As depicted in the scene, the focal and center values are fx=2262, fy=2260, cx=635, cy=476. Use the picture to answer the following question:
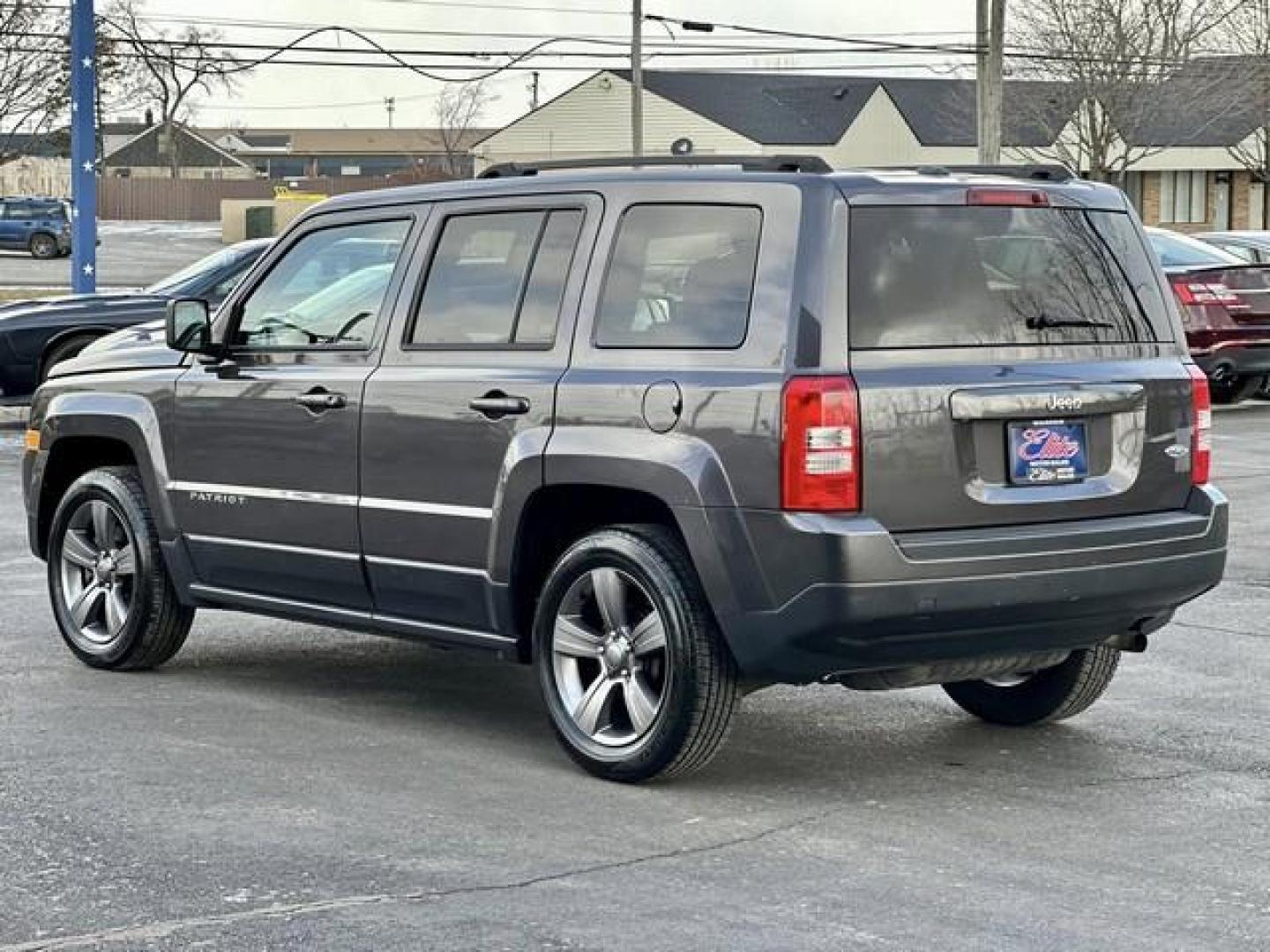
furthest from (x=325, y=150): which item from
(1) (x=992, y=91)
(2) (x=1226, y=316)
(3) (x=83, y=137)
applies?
(2) (x=1226, y=316)

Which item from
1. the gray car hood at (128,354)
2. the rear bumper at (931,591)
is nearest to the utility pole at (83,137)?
the gray car hood at (128,354)

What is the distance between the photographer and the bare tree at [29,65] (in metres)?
46.8

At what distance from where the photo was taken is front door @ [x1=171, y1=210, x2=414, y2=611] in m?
7.59

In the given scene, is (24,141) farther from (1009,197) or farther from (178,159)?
(178,159)

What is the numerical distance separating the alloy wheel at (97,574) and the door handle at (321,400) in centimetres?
125

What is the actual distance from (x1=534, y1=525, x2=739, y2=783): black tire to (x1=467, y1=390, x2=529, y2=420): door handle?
0.46 m

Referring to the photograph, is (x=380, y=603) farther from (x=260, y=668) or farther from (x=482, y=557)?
(x=260, y=668)

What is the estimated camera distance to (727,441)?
6.34 metres

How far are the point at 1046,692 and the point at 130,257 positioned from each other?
56287 mm

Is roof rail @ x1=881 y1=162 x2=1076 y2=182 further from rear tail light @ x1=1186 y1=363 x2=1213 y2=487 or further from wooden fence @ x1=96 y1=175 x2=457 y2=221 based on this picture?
wooden fence @ x1=96 y1=175 x2=457 y2=221

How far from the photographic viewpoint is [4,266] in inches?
2309

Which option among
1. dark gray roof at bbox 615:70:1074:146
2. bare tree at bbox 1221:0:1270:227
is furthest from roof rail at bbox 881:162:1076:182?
dark gray roof at bbox 615:70:1074:146

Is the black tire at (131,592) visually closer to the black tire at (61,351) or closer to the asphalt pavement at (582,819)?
the asphalt pavement at (582,819)

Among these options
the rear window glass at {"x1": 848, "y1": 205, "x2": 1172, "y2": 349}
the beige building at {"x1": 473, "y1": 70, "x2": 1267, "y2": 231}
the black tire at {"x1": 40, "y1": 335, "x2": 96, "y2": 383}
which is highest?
the beige building at {"x1": 473, "y1": 70, "x2": 1267, "y2": 231}
